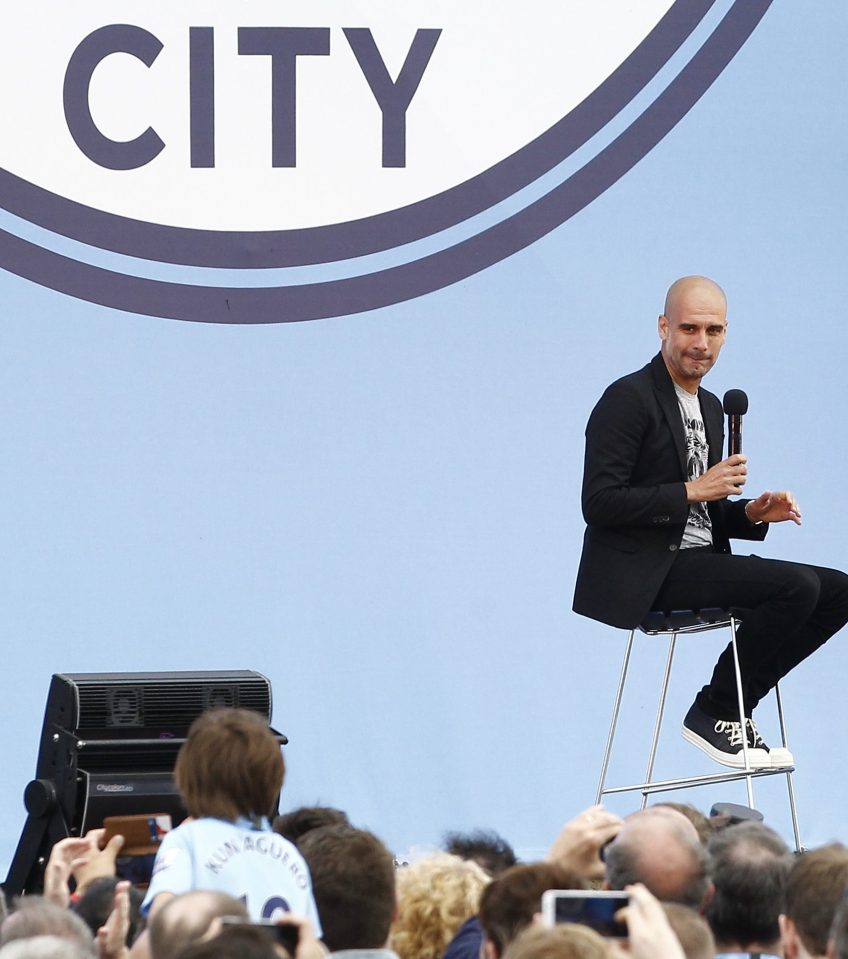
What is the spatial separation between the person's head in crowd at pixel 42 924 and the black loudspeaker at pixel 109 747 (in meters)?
1.20

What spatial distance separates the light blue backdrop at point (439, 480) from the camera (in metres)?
4.68

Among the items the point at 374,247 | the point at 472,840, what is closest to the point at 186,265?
the point at 374,247

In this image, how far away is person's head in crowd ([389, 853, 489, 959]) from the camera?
246cm

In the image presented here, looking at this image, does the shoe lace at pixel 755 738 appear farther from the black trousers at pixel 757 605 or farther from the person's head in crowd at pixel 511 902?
the person's head in crowd at pixel 511 902

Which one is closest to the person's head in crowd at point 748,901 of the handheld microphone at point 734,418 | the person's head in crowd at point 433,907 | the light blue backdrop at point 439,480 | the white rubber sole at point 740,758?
the person's head in crowd at point 433,907

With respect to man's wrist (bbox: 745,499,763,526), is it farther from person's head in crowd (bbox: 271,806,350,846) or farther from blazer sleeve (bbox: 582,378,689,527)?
person's head in crowd (bbox: 271,806,350,846)

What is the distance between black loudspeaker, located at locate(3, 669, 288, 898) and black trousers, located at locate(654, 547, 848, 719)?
101 centimetres

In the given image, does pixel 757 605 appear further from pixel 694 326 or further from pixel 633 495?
pixel 694 326

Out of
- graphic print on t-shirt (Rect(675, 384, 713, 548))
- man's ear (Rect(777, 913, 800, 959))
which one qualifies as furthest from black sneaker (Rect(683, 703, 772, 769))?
man's ear (Rect(777, 913, 800, 959))

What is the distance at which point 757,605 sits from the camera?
3.92m

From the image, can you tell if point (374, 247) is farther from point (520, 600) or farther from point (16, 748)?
point (16, 748)

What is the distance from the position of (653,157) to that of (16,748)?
7.65 ft

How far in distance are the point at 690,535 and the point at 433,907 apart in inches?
71.0

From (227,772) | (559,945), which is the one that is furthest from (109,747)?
(559,945)
